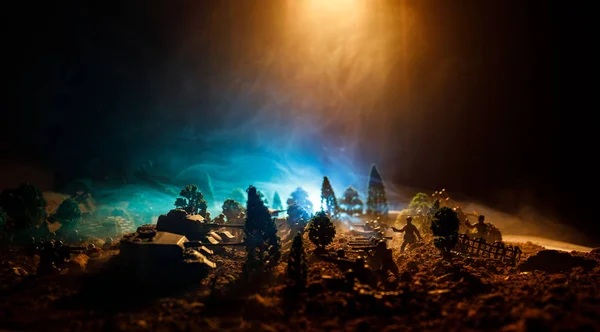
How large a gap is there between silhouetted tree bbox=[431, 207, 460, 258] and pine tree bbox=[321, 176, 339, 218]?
38.2ft

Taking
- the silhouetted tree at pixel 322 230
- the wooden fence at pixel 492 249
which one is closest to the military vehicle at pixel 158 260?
the silhouetted tree at pixel 322 230

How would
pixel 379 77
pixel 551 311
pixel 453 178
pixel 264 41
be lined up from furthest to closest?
1. pixel 453 178
2. pixel 379 77
3. pixel 264 41
4. pixel 551 311

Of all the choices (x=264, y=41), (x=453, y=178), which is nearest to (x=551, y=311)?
(x=264, y=41)

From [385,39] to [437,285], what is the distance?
3337 cm

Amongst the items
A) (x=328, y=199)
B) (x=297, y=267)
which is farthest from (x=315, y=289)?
(x=328, y=199)

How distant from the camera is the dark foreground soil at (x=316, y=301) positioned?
9852 mm

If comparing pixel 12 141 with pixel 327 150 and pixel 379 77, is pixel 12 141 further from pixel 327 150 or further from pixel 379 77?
pixel 379 77

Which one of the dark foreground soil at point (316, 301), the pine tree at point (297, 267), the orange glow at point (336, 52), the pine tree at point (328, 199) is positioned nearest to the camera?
the dark foreground soil at point (316, 301)

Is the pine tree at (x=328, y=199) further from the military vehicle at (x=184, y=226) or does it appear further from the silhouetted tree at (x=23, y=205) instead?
the silhouetted tree at (x=23, y=205)

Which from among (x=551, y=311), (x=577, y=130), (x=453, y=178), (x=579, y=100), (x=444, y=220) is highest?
(x=579, y=100)

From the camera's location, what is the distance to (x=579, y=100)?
40.0m

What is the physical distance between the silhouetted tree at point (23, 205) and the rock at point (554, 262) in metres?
32.8

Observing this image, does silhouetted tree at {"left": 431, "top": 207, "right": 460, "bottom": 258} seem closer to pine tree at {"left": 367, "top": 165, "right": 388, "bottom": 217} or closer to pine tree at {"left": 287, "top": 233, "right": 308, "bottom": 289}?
pine tree at {"left": 287, "top": 233, "right": 308, "bottom": 289}

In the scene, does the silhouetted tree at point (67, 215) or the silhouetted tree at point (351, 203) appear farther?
the silhouetted tree at point (351, 203)
